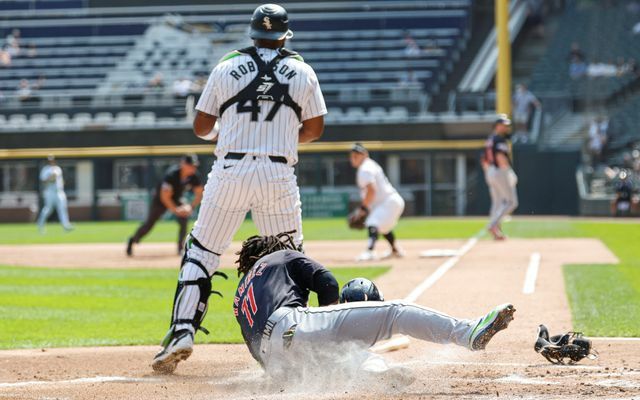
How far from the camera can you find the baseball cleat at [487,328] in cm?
529

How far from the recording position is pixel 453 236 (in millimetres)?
22578

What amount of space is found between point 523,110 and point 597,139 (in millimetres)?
2871

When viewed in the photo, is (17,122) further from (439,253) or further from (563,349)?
(563,349)

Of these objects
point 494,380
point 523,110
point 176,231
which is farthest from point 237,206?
point 523,110

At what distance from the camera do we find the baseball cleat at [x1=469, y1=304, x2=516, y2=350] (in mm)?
5289

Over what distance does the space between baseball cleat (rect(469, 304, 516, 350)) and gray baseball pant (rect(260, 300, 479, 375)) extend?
1.2 inches

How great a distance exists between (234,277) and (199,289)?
7660 mm

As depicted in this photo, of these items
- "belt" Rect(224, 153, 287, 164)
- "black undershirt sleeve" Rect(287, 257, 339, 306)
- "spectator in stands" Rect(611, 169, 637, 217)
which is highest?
"belt" Rect(224, 153, 287, 164)

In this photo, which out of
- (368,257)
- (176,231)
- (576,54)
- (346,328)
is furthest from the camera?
(576,54)

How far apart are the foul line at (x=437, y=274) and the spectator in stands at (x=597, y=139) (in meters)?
13.3

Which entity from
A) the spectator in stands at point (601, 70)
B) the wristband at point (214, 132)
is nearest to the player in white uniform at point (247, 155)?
the wristband at point (214, 132)

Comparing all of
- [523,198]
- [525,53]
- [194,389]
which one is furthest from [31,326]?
[525,53]

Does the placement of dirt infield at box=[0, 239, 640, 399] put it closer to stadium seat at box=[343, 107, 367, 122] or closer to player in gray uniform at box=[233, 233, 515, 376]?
player in gray uniform at box=[233, 233, 515, 376]

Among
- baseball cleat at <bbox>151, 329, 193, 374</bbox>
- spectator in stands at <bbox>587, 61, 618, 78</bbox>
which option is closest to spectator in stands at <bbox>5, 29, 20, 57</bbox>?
spectator in stands at <bbox>587, 61, 618, 78</bbox>
